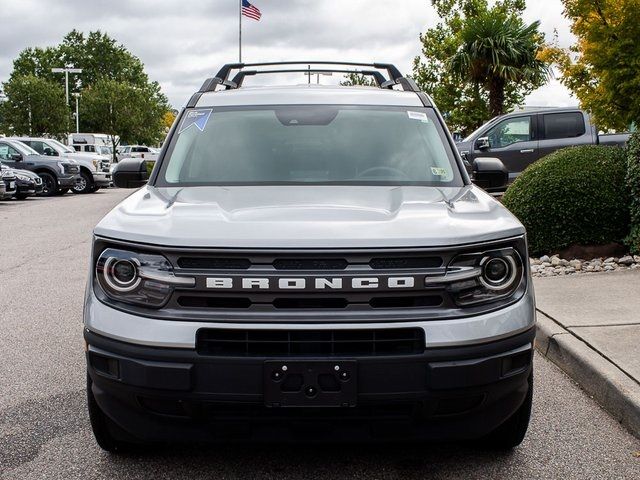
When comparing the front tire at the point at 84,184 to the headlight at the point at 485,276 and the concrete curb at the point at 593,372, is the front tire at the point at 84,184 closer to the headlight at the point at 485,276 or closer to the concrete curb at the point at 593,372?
the concrete curb at the point at 593,372

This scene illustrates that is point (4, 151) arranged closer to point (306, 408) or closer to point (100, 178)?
point (100, 178)

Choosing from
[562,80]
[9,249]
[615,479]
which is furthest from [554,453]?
[9,249]

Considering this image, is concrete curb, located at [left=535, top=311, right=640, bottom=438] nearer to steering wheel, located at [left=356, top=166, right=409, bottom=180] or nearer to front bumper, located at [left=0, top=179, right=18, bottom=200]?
steering wheel, located at [left=356, top=166, right=409, bottom=180]

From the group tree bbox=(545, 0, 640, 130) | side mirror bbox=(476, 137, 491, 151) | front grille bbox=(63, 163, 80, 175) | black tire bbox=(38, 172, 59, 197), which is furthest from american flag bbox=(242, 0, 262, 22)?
tree bbox=(545, 0, 640, 130)

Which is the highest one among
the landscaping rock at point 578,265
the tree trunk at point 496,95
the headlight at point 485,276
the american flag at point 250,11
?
the american flag at point 250,11

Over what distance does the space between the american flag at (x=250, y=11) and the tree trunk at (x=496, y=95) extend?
14.5 meters

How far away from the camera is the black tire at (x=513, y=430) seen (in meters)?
3.43

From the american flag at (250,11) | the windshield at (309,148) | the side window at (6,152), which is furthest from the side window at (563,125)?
the american flag at (250,11)

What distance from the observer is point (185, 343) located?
9.41ft

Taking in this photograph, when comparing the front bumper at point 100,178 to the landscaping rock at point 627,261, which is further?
the front bumper at point 100,178

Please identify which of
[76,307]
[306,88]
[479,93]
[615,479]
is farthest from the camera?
[479,93]

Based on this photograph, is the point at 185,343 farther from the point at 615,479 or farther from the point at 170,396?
the point at 615,479

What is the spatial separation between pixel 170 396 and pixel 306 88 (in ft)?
8.21

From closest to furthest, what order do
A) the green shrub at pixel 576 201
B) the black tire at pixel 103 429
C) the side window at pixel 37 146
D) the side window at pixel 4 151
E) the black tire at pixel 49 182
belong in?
the black tire at pixel 103 429 < the green shrub at pixel 576 201 < the side window at pixel 4 151 < the black tire at pixel 49 182 < the side window at pixel 37 146
